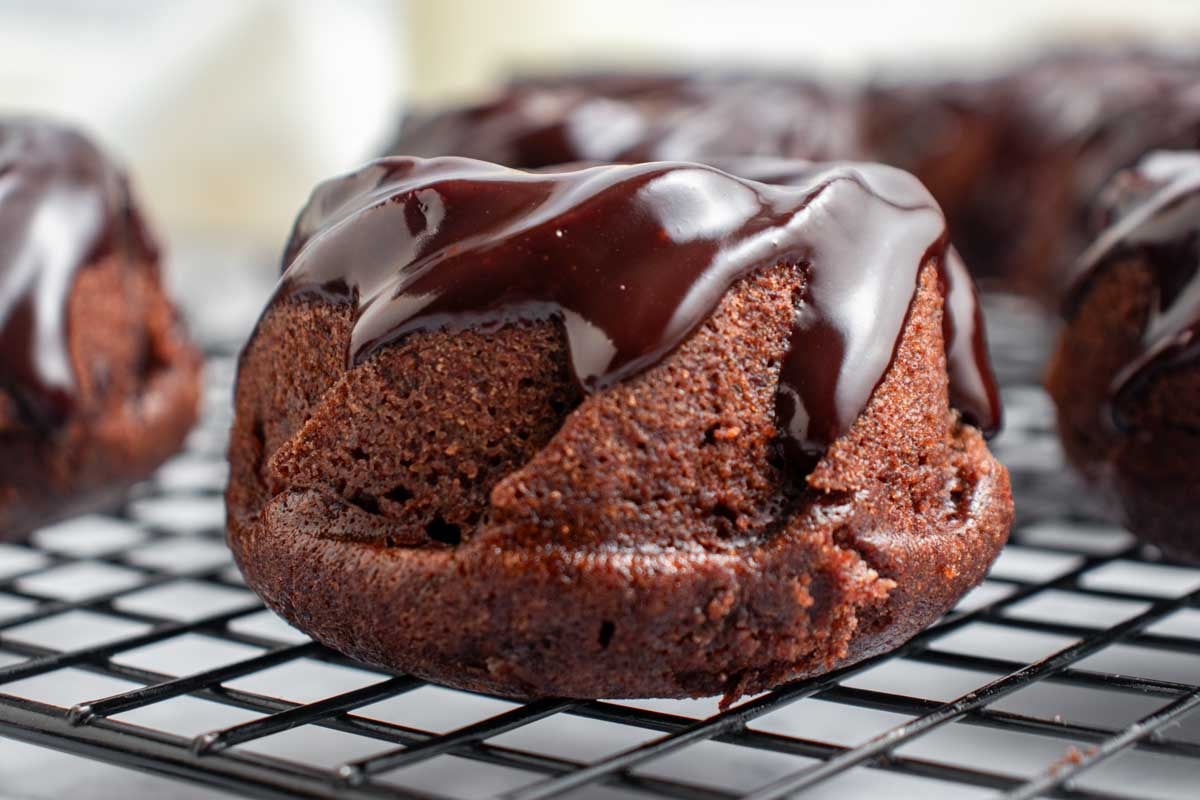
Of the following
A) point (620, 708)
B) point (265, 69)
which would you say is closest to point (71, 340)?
point (620, 708)

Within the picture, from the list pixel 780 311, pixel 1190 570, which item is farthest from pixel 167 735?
pixel 1190 570

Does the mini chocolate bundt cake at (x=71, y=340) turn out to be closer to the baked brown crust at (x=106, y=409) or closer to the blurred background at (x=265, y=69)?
the baked brown crust at (x=106, y=409)

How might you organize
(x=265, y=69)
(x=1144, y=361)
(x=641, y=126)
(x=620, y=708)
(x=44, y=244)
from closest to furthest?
1. (x=620, y=708)
2. (x=1144, y=361)
3. (x=44, y=244)
4. (x=641, y=126)
5. (x=265, y=69)

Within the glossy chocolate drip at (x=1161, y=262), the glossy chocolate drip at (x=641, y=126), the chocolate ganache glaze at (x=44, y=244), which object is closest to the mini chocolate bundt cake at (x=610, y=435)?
the glossy chocolate drip at (x=1161, y=262)

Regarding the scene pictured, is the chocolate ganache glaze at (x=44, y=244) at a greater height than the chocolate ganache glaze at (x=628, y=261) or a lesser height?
greater

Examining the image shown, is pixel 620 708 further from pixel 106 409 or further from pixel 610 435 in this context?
pixel 106 409

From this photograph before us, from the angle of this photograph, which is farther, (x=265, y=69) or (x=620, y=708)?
(x=265, y=69)

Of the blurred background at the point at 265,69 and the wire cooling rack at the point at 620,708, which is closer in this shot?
the wire cooling rack at the point at 620,708
